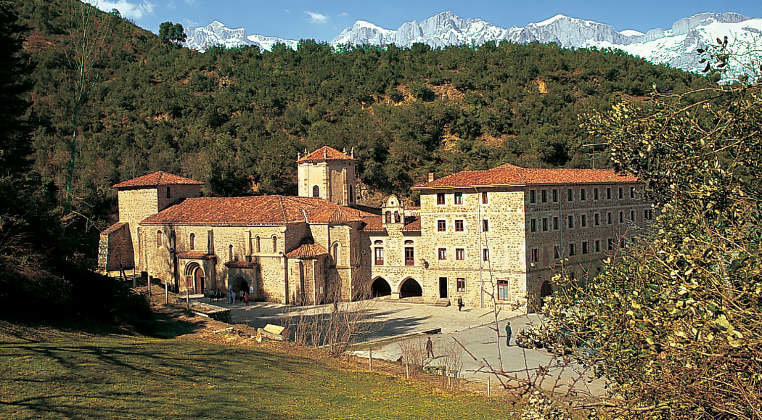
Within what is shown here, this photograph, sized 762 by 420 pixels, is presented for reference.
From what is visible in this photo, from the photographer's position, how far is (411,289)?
4272 centimetres

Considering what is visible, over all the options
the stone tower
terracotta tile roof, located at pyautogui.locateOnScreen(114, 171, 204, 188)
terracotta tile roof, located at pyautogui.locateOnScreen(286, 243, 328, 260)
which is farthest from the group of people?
terracotta tile roof, located at pyautogui.locateOnScreen(114, 171, 204, 188)

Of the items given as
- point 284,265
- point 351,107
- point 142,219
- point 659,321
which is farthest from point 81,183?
point 659,321

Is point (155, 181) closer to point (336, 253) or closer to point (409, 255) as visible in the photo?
point (336, 253)

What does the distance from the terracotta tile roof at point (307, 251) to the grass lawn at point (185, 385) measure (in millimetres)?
17235

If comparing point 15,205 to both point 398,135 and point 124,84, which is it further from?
point 124,84

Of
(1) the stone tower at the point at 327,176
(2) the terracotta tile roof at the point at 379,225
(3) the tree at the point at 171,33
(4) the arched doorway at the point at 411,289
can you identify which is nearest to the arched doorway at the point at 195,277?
(1) the stone tower at the point at 327,176

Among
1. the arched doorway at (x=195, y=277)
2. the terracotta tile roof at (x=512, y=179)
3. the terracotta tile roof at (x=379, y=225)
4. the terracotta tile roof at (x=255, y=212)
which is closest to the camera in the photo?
the terracotta tile roof at (x=512, y=179)

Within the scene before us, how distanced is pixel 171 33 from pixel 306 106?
1667 inches

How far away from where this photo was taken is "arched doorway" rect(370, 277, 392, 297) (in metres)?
42.2

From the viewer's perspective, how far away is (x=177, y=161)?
220 feet

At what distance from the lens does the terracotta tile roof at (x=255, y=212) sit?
3912 cm

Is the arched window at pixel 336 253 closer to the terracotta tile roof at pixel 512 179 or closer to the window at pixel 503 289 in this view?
the terracotta tile roof at pixel 512 179

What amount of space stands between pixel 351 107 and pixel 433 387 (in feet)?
218

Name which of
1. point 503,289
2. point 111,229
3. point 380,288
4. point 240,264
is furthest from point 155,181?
point 503,289
